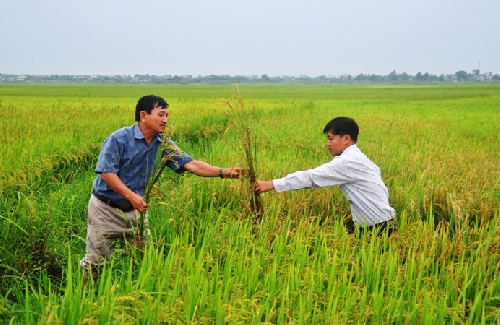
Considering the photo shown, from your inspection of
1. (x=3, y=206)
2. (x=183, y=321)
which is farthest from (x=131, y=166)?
(x=183, y=321)

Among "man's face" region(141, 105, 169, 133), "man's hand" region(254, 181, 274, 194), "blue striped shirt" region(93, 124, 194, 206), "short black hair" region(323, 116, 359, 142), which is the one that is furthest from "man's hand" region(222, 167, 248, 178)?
"short black hair" region(323, 116, 359, 142)

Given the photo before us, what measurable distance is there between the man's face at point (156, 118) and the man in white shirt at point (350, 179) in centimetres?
81

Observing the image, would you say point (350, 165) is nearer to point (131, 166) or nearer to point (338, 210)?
point (338, 210)

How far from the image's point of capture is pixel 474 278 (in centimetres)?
275

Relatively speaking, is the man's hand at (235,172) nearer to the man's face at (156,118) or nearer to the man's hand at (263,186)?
the man's hand at (263,186)

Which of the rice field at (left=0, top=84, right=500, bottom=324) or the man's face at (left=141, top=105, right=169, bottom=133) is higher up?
the man's face at (left=141, top=105, right=169, bottom=133)

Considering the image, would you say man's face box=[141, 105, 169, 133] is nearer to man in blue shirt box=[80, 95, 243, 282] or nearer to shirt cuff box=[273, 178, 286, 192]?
man in blue shirt box=[80, 95, 243, 282]

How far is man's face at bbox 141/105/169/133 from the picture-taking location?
3.41 m

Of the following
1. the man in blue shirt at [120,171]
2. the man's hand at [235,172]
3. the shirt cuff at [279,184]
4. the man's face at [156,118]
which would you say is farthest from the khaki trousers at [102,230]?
the shirt cuff at [279,184]

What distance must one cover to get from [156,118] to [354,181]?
5.05 ft

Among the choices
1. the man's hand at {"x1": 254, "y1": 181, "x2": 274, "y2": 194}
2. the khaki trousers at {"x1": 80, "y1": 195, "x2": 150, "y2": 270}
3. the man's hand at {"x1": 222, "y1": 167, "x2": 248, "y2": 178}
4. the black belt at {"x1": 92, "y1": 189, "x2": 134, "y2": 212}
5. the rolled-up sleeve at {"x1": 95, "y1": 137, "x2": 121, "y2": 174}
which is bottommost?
the khaki trousers at {"x1": 80, "y1": 195, "x2": 150, "y2": 270}

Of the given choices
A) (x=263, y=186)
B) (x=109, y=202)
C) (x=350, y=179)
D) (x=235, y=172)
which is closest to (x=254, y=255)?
(x=263, y=186)

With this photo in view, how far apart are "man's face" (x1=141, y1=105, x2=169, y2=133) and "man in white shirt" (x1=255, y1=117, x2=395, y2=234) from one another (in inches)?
31.9

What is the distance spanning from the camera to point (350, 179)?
3.61m
